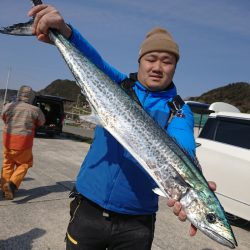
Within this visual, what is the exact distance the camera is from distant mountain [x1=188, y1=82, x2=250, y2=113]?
5828 centimetres

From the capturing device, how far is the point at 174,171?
235 centimetres

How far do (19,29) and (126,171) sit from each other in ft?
4.37

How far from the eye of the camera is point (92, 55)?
2.99m

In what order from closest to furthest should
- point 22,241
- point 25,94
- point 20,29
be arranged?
point 20,29, point 22,241, point 25,94

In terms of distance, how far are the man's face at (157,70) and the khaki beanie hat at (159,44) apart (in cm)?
3

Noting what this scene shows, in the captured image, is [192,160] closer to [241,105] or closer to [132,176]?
[132,176]

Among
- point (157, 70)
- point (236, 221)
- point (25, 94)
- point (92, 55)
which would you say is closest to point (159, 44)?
point (157, 70)

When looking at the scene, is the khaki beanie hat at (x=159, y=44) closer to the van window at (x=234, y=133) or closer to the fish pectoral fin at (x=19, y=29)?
the fish pectoral fin at (x=19, y=29)

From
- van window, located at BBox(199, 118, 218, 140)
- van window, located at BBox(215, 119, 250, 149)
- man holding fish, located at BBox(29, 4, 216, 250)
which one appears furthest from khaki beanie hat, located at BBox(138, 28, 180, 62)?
van window, located at BBox(199, 118, 218, 140)

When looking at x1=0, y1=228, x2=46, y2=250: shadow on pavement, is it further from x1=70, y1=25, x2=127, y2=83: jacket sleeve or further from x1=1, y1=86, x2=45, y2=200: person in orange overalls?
x1=70, y1=25, x2=127, y2=83: jacket sleeve

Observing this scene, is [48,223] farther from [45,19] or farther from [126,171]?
[45,19]

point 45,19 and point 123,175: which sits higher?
point 45,19

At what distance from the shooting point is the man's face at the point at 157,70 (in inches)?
109

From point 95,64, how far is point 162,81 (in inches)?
19.3
